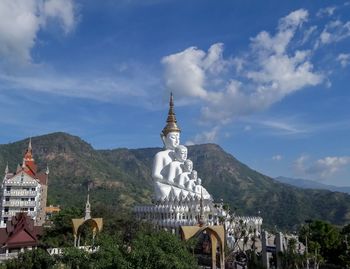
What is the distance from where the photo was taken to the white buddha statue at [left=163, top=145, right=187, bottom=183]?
58625 millimetres

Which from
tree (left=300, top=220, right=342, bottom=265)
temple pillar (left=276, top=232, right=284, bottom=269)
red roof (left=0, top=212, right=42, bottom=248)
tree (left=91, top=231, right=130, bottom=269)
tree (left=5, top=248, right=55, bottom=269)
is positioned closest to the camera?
tree (left=91, top=231, right=130, bottom=269)

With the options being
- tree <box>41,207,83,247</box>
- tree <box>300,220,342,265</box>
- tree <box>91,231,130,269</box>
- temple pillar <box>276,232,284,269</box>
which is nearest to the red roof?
tree <box>41,207,83,247</box>

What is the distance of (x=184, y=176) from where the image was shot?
57.6 metres

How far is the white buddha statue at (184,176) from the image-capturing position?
5716cm

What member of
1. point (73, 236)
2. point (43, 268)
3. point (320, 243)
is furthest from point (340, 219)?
point (43, 268)

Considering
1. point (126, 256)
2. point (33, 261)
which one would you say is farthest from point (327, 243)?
point (33, 261)

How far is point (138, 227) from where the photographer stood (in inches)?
1770

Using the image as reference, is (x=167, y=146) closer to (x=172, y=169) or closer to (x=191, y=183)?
(x=172, y=169)

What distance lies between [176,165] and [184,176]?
2564 millimetres

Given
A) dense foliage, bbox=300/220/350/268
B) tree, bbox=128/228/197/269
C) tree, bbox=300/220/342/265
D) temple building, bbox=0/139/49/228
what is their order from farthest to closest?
1. temple building, bbox=0/139/49/228
2. tree, bbox=300/220/342/265
3. dense foliage, bbox=300/220/350/268
4. tree, bbox=128/228/197/269

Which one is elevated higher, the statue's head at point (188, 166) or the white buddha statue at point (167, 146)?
the white buddha statue at point (167, 146)

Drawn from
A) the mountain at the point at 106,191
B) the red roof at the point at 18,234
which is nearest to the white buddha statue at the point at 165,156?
the red roof at the point at 18,234

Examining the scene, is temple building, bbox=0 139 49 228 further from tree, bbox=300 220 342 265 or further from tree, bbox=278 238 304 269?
tree, bbox=278 238 304 269

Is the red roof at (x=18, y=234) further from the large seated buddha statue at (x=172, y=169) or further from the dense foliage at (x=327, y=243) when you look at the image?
the dense foliage at (x=327, y=243)
